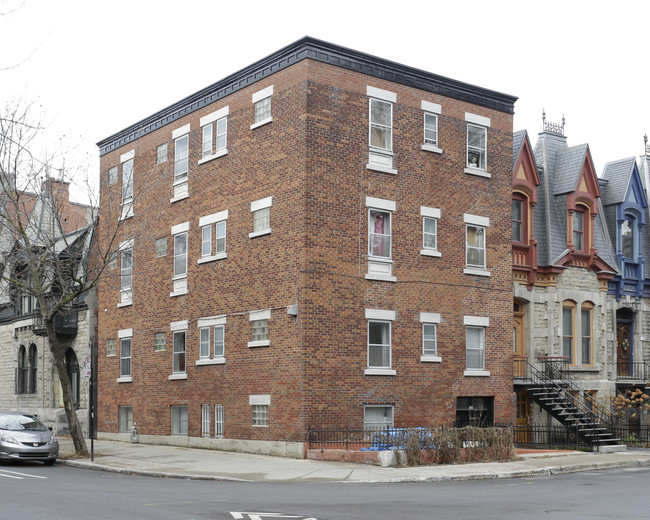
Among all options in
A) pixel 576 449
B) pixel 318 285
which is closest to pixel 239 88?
pixel 318 285

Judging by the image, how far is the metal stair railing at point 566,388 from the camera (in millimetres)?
29734

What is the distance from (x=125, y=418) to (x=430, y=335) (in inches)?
495

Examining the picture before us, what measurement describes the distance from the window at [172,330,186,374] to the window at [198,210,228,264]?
2812 mm

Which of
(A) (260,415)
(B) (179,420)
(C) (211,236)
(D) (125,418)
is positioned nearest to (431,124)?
(C) (211,236)

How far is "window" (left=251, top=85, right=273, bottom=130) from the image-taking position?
1062 inches

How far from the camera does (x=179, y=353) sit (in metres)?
30.2

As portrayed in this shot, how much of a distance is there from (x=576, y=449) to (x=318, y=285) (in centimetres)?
994

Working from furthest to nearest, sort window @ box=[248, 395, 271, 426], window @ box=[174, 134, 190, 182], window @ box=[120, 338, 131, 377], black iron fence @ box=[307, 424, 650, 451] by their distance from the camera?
1. window @ box=[120, 338, 131, 377]
2. window @ box=[174, 134, 190, 182]
3. window @ box=[248, 395, 271, 426]
4. black iron fence @ box=[307, 424, 650, 451]

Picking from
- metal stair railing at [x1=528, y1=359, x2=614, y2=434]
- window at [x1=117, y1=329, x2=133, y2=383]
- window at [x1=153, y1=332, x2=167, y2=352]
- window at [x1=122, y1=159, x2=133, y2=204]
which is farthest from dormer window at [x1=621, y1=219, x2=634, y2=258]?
window at [x1=117, y1=329, x2=133, y2=383]

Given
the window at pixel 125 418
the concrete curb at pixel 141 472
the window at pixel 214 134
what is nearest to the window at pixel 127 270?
the window at pixel 125 418

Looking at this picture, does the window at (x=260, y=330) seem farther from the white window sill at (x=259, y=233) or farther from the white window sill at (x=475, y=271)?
the white window sill at (x=475, y=271)

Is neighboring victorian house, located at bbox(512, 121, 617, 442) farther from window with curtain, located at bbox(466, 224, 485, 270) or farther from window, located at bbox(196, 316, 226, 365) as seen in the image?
window, located at bbox(196, 316, 226, 365)

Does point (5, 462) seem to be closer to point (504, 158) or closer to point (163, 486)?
point (163, 486)

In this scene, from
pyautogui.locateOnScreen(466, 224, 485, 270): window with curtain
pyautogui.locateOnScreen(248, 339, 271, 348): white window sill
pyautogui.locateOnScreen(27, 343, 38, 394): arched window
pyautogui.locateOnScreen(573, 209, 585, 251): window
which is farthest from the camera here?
pyautogui.locateOnScreen(27, 343, 38, 394): arched window
